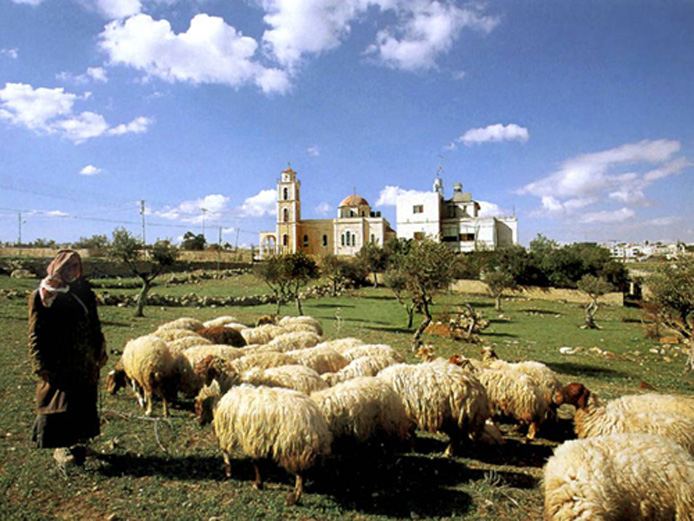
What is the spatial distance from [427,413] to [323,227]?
226ft

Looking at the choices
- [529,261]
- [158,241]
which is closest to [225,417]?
[158,241]

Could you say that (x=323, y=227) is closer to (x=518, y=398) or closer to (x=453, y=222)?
(x=453, y=222)

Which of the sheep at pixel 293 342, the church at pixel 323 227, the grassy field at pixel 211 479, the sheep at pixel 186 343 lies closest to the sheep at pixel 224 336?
the sheep at pixel 186 343

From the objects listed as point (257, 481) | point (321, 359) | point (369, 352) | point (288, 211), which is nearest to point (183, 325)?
point (321, 359)

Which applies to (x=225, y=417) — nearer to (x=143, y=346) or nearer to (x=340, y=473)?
(x=340, y=473)

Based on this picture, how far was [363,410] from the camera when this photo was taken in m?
5.64

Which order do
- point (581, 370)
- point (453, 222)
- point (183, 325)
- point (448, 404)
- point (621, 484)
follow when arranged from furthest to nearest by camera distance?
1. point (453, 222)
2. point (581, 370)
3. point (183, 325)
4. point (448, 404)
5. point (621, 484)

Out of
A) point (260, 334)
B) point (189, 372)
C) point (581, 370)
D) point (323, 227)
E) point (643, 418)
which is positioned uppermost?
point (323, 227)

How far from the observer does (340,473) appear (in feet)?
18.5

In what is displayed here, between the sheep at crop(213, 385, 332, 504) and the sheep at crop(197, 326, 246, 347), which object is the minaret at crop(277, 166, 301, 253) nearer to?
the sheep at crop(197, 326, 246, 347)

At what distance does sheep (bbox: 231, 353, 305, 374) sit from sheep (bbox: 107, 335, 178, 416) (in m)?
1.21

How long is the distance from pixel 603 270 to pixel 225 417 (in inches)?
2070

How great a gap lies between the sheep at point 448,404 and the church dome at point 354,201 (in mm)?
69919

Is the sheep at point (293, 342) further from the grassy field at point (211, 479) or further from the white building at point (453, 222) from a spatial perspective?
the white building at point (453, 222)
